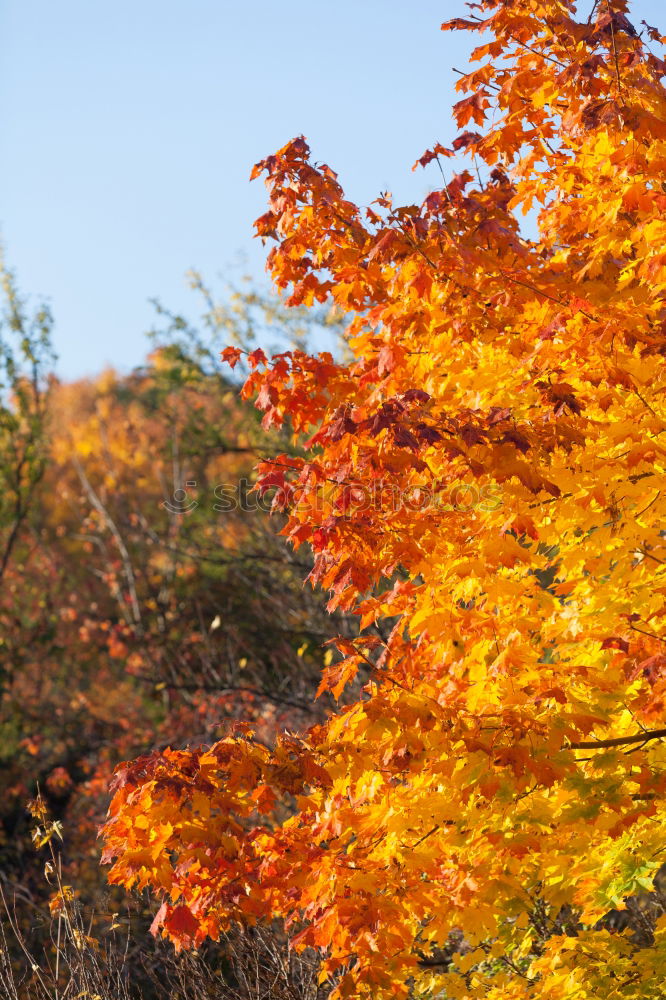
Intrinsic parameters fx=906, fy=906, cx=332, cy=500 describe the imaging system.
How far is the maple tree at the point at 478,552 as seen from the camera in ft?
11.8

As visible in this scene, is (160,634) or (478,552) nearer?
(478,552)

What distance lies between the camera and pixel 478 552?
3848 mm

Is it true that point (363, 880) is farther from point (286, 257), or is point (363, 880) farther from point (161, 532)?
point (161, 532)

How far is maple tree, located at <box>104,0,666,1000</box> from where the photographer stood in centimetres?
358
